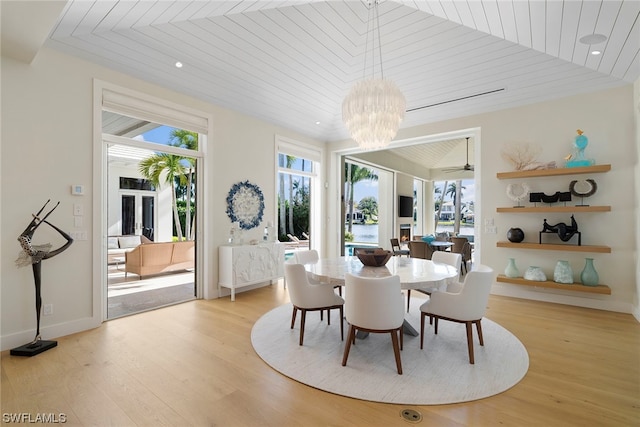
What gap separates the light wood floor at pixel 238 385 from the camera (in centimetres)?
190

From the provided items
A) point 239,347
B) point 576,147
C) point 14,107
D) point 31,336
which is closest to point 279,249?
point 239,347

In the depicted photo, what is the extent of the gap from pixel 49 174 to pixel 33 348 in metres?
1.65

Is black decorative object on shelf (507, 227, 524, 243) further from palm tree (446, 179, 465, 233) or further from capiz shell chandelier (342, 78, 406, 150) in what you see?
palm tree (446, 179, 465, 233)

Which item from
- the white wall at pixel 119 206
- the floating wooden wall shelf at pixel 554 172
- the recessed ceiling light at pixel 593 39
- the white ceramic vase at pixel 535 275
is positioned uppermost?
the recessed ceiling light at pixel 593 39

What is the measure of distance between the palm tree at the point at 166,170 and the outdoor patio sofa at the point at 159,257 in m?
0.40


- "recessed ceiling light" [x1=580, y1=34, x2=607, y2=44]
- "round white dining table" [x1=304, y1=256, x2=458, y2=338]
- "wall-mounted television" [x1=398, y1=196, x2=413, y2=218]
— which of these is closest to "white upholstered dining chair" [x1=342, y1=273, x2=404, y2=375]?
"round white dining table" [x1=304, y1=256, x2=458, y2=338]

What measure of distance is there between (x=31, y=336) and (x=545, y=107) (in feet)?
22.4

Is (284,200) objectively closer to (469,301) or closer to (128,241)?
(128,241)

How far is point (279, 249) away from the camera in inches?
208

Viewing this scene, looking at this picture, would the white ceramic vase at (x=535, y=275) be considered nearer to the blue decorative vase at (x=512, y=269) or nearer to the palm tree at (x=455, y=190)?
the blue decorative vase at (x=512, y=269)

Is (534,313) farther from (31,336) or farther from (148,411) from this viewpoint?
(31,336)

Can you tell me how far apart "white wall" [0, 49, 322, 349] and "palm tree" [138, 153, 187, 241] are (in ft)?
2.62

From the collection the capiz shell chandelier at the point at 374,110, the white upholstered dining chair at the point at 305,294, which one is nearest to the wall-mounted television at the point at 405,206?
the capiz shell chandelier at the point at 374,110

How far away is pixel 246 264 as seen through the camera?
4703 millimetres
